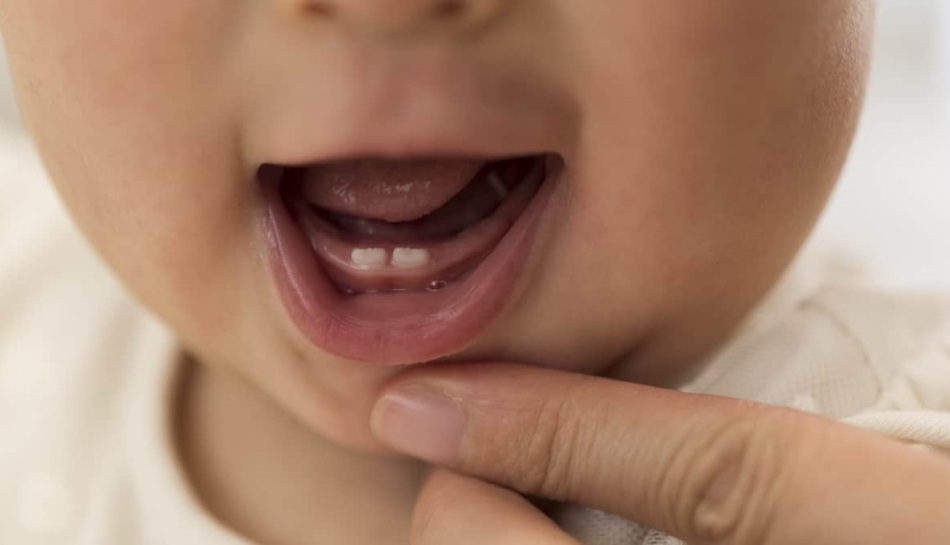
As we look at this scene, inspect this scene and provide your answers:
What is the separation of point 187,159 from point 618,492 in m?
0.22

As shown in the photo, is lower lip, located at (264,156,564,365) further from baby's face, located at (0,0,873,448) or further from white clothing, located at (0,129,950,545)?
white clothing, located at (0,129,950,545)

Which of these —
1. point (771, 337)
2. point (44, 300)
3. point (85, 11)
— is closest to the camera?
point (85, 11)

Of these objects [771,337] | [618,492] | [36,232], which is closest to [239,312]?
[618,492]

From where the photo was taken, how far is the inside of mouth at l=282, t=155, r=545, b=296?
0.47 m

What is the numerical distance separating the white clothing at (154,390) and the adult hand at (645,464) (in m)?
0.06

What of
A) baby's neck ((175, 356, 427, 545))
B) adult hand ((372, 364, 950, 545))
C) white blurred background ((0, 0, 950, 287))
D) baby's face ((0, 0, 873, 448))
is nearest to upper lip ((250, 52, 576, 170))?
baby's face ((0, 0, 873, 448))

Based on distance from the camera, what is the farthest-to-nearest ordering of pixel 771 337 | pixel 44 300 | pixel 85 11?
pixel 44 300
pixel 771 337
pixel 85 11

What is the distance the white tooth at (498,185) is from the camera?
48 cm

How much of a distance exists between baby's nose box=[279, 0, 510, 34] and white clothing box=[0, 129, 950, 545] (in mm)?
239

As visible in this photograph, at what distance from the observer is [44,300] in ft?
2.50

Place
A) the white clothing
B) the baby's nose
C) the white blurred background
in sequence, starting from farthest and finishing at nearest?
the white blurred background
the white clothing
the baby's nose

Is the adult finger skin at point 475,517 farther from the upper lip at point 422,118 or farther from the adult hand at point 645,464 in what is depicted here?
the upper lip at point 422,118

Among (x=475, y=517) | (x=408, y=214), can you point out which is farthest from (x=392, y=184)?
(x=475, y=517)

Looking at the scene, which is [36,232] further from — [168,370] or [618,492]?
[618,492]
